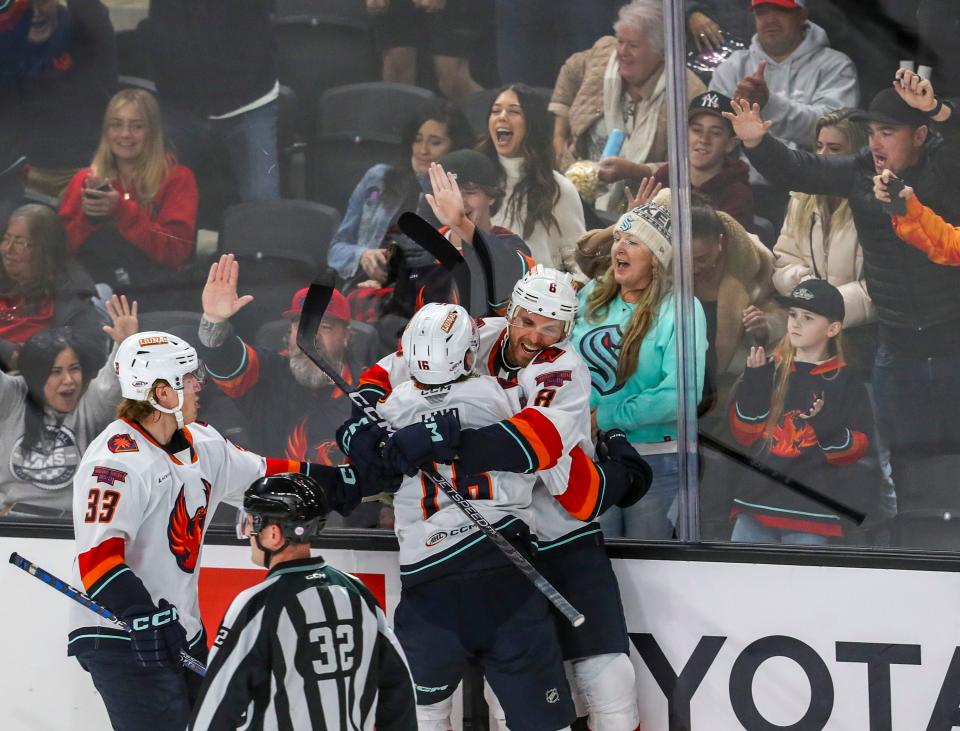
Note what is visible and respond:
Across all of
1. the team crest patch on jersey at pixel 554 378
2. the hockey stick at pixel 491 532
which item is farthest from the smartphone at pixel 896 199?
the hockey stick at pixel 491 532

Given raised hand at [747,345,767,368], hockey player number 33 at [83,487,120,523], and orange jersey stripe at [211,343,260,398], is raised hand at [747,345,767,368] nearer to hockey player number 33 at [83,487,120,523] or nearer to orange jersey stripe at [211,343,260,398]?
orange jersey stripe at [211,343,260,398]

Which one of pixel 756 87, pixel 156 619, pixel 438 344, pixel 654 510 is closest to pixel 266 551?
pixel 156 619

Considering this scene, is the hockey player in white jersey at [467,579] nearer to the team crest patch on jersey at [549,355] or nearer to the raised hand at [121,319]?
the team crest patch on jersey at [549,355]

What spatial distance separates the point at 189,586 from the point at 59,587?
27cm

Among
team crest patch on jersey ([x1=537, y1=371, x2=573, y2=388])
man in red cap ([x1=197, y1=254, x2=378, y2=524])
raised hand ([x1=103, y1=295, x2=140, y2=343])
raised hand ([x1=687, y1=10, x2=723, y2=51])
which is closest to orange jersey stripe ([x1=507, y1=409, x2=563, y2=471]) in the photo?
team crest patch on jersey ([x1=537, y1=371, x2=573, y2=388])

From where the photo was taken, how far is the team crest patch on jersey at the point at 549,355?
129 inches

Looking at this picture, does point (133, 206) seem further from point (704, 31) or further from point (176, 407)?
point (704, 31)

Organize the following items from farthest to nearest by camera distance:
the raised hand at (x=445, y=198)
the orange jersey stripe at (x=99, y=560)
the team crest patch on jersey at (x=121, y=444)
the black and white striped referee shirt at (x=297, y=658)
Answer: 1. the raised hand at (x=445, y=198)
2. the team crest patch on jersey at (x=121, y=444)
3. the orange jersey stripe at (x=99, y=560)
4. the black and white striped referee shirt at (x=297, y=658)

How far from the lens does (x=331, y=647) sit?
2465 mm

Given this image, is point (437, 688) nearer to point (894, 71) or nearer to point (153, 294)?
point (153, 294)

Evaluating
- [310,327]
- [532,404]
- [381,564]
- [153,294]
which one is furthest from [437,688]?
[153,294]

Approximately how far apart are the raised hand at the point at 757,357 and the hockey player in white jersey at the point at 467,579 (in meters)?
0.63

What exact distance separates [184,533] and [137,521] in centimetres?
14

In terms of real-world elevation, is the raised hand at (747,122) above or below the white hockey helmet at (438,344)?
above
